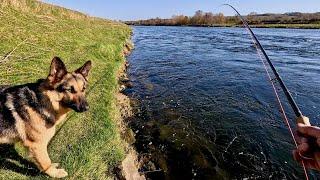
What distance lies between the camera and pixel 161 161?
8.02 m

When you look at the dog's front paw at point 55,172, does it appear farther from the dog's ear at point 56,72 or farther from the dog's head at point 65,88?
the dog's ear at point 56,72

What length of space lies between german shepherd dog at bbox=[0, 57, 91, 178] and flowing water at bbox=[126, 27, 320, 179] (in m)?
2.61

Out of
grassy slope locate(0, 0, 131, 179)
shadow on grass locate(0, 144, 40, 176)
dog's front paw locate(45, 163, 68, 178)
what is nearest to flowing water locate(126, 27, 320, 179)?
grassy slope locate(0, 0, 131, 179)

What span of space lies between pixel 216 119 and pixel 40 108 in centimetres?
652

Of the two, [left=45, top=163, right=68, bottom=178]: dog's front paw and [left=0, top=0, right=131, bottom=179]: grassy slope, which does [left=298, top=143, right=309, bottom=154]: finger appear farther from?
[left=45, top=163, right=68, bottom=178]: dog's front paw

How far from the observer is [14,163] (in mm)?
6066

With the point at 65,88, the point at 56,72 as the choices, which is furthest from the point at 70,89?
the point at 56,72

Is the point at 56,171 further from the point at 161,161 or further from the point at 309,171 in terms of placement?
the point at 309,171

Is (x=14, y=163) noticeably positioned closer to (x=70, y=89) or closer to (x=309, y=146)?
(x=70, y=89)

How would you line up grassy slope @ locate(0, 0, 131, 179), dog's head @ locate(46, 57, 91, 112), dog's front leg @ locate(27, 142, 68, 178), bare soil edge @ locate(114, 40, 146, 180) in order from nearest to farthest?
dog's front leg @ locate(27, 142, 68, 178) → dog's head @ locate(46, 57, 91, 112) → grassy slope @ locate(0, 0, 131, 179) → bare soil edge @ locate(114, 40, 146, 180)

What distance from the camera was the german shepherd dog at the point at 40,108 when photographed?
553 centimetres

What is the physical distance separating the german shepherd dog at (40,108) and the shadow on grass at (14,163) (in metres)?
0.29

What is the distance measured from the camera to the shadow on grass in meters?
5.90

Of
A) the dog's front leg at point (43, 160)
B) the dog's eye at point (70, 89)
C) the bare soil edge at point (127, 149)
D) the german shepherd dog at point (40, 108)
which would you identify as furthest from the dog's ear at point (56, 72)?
the bare soil edge at point (127, 149)
